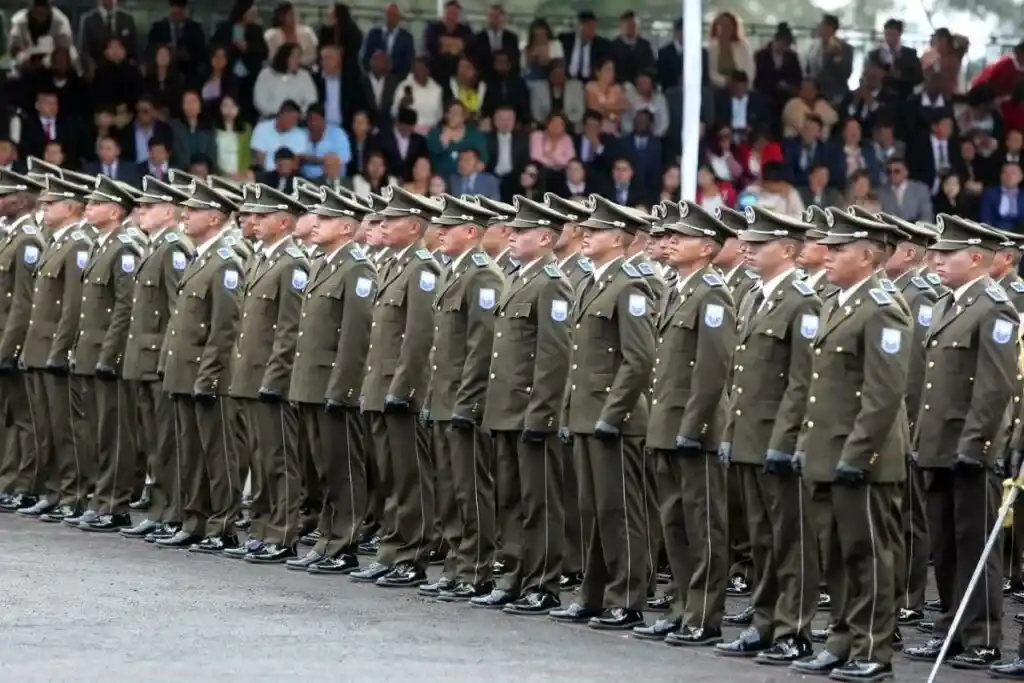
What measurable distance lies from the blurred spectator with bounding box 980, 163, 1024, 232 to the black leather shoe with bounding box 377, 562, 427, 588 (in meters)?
11.6

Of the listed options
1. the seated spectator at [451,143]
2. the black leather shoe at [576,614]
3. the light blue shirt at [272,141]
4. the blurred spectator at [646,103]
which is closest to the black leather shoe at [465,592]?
the black leather shoe at [576,614]

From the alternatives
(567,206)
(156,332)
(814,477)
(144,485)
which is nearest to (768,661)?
(814,477)

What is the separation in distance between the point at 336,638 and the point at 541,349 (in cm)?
203

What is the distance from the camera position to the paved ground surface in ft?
33.5

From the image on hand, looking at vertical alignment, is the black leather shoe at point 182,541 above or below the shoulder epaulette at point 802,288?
below

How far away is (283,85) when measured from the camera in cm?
2253

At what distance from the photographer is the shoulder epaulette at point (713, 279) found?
37.8 ft

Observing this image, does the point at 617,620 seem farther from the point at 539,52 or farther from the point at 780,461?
the point at 539,52

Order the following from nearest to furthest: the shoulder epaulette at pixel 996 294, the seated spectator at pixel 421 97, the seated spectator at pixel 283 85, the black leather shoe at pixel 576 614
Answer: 1. the shoulder epaulette at pixel 996 294
2. the black leather shoe at pixel 576 614
3. the seated spectator at pixel 283 85
4. the seated spectator at pixel 421 97

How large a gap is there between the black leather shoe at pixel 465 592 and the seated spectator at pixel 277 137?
956 centimetres

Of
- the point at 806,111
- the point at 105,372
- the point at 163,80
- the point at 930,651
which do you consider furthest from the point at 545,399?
the point at 806,111

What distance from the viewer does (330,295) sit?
→ 44.9 ft

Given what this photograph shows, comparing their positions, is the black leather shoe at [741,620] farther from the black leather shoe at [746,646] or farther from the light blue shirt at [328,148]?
the light blue shirt at [328,148]

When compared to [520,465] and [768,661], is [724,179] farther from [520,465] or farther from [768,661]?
[768,661]
